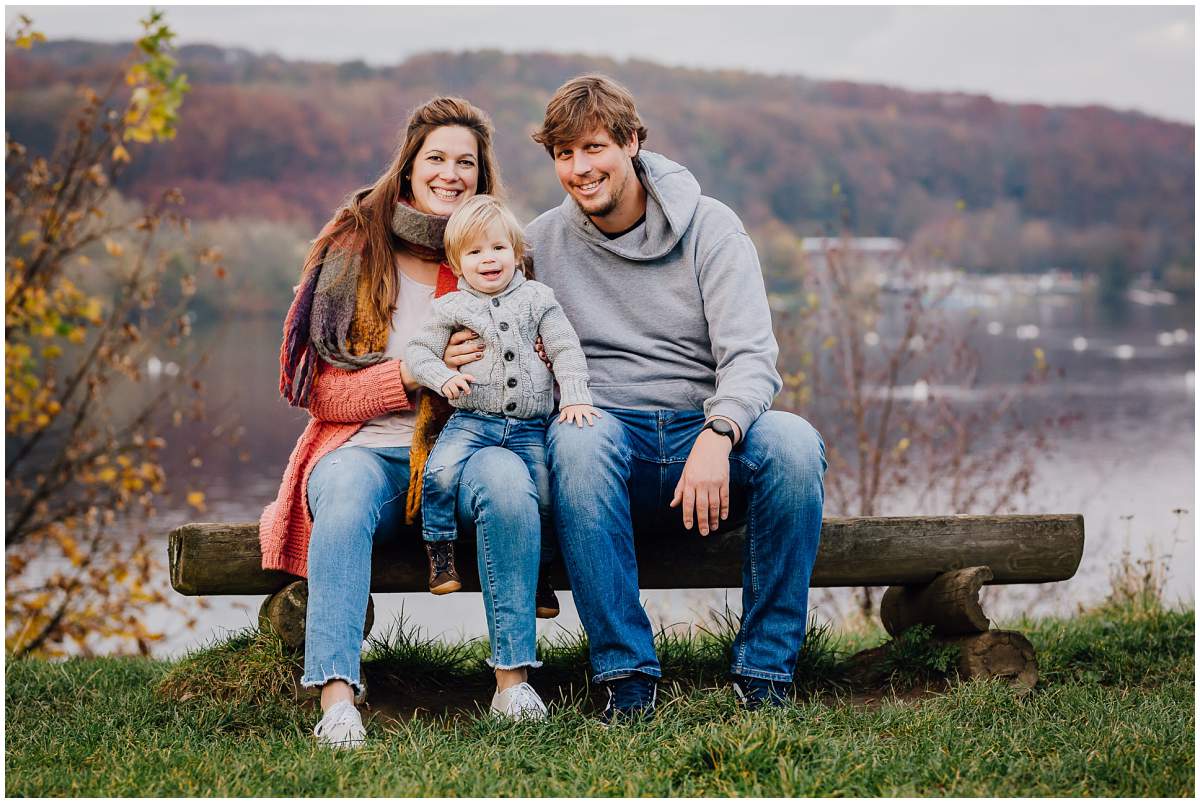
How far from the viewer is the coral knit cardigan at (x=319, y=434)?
311 centimetres

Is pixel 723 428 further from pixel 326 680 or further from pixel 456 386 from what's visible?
pixel 326 680

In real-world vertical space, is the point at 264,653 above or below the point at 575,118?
below

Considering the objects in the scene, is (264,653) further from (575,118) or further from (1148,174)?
(1148,174)

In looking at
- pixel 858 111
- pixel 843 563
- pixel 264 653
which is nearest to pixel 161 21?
pixel 264 653

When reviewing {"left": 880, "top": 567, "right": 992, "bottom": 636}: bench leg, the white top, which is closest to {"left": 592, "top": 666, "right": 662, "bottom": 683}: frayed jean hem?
the white top

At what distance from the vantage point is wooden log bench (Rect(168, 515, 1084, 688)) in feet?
10.4

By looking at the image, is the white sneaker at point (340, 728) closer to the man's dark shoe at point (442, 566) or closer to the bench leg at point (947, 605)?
the man's dark shoe at point (442, 566)

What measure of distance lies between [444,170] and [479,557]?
3.83 ft

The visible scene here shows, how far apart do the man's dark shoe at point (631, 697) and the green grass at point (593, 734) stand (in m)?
0.07

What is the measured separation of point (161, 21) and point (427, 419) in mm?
2146

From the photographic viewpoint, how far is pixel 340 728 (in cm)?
274

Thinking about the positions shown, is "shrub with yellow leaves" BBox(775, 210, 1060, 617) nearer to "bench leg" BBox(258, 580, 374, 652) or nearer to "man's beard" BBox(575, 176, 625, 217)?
"man's beard" BBox(575, 176, 625, 217)

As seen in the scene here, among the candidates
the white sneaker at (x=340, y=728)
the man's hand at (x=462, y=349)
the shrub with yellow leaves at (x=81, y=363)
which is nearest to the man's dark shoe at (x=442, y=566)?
the white sneaker at (x=340, y=728)

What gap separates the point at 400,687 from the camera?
340 centimetres
